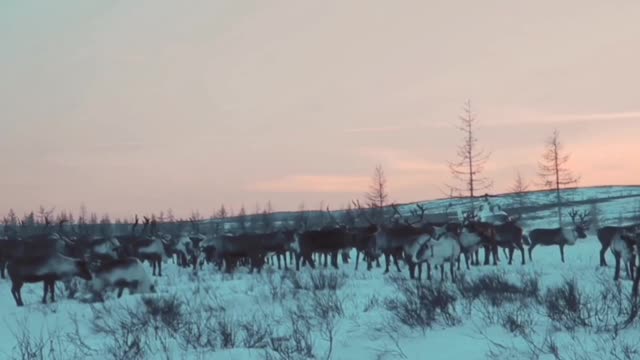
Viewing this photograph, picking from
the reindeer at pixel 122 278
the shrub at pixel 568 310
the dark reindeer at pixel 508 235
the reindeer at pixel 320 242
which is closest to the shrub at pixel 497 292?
the shrub at pixel 568 310

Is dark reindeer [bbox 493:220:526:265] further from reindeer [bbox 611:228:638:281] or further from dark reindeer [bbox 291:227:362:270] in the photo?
reindeer [bbox 611:228:638:281]

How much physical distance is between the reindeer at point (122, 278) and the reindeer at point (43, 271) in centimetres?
76

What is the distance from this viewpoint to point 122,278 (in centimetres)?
1900

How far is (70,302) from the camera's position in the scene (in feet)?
58.2

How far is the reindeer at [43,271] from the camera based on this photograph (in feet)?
60.5

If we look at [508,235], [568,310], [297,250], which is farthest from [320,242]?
[568,310]

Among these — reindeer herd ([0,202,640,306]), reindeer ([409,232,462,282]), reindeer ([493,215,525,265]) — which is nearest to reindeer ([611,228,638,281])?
reindeer herd ([0,202,640,306])

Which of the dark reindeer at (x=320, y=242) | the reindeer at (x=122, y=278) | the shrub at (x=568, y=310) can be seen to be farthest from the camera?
the dark reindeer at (x=320, y=242)

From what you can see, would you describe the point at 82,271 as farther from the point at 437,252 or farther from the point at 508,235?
the point at 508,235

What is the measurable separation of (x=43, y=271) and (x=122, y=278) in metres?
1.90

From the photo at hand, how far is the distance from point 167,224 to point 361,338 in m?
109

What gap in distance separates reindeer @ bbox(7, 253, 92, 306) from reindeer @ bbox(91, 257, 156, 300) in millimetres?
762

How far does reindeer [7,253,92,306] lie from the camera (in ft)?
60.5

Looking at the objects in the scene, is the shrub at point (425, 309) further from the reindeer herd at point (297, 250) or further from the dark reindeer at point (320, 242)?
the dark reindeer at point (320, 242)
